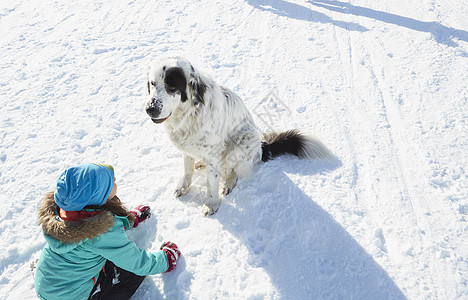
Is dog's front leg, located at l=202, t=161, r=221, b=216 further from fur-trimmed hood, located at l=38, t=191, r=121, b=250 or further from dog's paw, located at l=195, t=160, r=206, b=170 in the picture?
fur-trimmed hood, located at l=38, t=191, r=121, b=250

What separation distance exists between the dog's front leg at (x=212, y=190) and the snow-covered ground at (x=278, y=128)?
3.5 inches

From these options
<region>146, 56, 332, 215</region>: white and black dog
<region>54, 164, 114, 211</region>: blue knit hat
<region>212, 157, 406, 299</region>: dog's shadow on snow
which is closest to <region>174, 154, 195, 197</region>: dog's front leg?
<region>146, 56, 332, 215</region>: white and black dog

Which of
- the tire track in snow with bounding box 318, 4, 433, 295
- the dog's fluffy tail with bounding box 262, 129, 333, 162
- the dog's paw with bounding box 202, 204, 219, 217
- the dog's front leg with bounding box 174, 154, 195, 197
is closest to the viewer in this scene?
the tire track in snow with bounding box 318, 4, 433, 295

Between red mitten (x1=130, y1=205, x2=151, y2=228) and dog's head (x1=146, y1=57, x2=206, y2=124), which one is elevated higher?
dog's head (x1=146, y1=57, x2=206, y2=124)

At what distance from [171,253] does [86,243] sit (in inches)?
31.3

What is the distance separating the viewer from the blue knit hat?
1720mm

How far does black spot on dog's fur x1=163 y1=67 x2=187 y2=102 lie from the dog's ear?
0.08m

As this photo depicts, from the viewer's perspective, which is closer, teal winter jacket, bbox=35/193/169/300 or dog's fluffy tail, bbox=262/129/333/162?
teal winter jacket, bbox=35/193/169/300

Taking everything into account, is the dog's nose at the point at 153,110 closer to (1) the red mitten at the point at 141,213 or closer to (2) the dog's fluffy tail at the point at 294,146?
(1) the red mitten at the point at 141,213

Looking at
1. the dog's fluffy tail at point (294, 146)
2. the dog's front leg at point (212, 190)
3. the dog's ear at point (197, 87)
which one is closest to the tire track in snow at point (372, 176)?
the dog's fluffy tail at point (294, 146)

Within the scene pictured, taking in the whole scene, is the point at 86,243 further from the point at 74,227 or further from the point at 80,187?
the point at 80,187

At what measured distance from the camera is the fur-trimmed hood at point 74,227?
1.73 metres

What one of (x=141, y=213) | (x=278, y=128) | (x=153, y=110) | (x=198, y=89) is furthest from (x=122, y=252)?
(x=278, y=128)

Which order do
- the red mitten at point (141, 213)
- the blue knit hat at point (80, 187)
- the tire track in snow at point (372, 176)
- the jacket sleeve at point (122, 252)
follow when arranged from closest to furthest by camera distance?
the blue knit hat at point (80, 187) < the jacket sleeve at point (122, 252) < the tire track in snow at point (372, 176) < the red mitten at point (141, 213)
